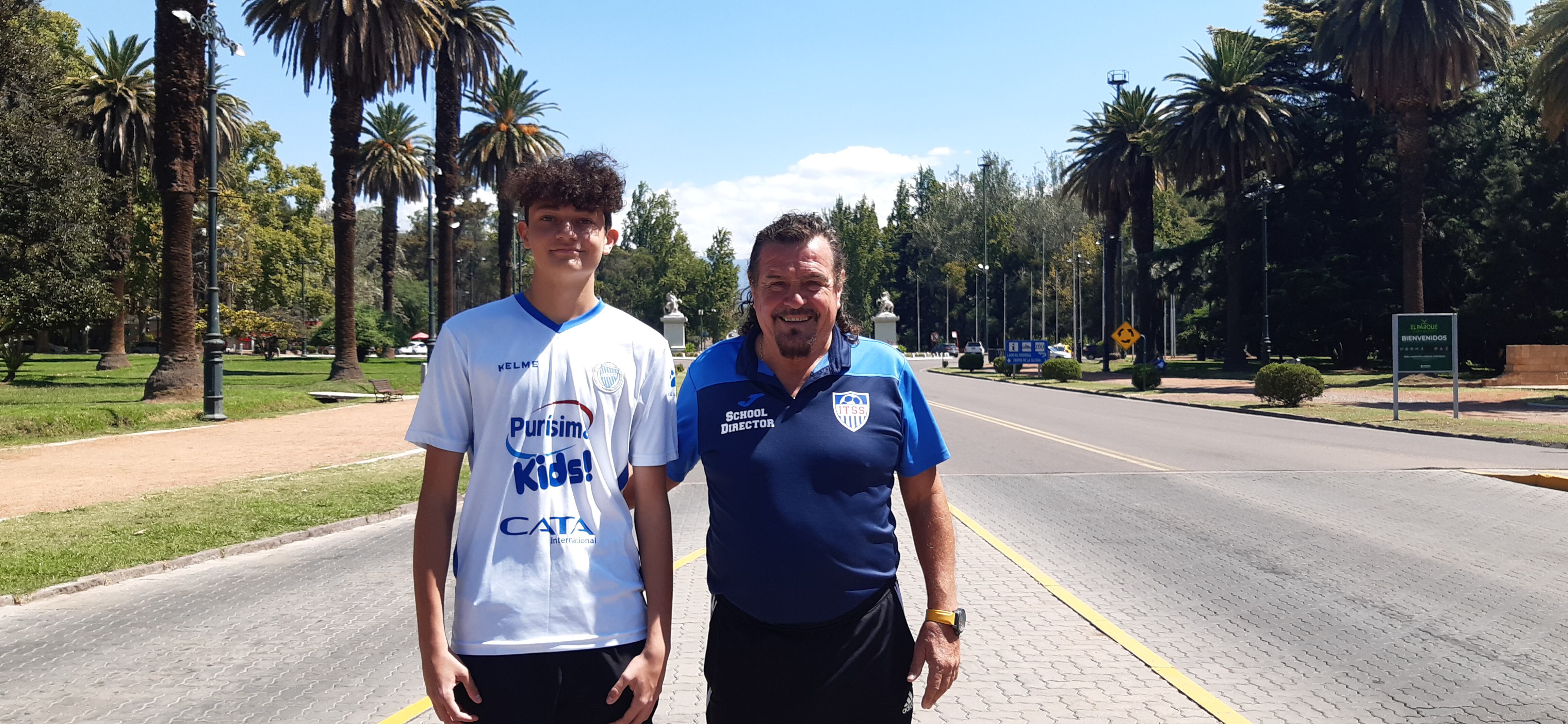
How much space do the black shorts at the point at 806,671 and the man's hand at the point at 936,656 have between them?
4.1 inches

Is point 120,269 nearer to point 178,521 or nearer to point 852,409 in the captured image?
point 178,521

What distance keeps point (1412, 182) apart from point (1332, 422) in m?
21.0

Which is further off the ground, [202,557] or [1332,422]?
[1332,422]

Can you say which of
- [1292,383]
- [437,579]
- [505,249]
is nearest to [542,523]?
[437,579]

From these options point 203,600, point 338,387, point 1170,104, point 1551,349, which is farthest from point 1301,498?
point 1170,104

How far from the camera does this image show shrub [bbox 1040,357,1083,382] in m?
51.4

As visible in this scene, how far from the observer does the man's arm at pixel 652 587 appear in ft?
8.87

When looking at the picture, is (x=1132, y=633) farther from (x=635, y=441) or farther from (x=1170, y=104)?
(x=1170, y=104)

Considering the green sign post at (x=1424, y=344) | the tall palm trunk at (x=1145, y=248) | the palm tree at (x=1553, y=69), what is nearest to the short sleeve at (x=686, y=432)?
the green sign post at (x=1424, y=344)

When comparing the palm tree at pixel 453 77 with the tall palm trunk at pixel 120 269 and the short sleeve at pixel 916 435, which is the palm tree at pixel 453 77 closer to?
the tall palm trunk at pixel 120 269

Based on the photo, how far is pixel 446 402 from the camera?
2688mm

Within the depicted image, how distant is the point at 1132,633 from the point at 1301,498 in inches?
272

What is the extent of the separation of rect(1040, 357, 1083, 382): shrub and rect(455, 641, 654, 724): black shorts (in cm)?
5014

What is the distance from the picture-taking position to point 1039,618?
22.7 feet
